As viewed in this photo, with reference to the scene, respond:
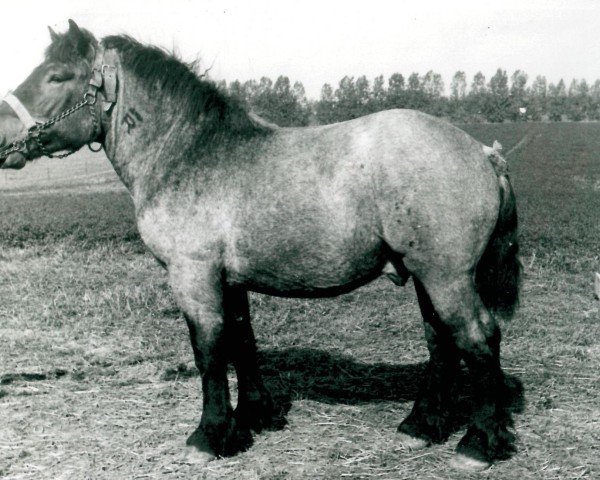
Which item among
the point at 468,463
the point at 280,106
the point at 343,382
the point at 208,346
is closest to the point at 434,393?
the point at 468,463

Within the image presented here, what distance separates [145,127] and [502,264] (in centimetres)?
266

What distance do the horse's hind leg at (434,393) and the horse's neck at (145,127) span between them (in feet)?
6.79

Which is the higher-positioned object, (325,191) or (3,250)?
(325,191)

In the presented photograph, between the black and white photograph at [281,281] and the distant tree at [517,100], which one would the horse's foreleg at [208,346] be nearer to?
the black and white photograph at [281,281]

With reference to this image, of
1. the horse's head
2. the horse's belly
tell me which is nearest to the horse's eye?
the horse's head

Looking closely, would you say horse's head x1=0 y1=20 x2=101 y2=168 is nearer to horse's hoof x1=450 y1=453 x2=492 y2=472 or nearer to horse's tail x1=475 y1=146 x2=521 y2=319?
horse's tail x1=475 y1=146 x2=521 y2=319

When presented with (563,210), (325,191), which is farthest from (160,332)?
(563,210)

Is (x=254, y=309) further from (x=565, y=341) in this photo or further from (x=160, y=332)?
(x=565, y=341)

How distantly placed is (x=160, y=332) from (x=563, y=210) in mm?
13883

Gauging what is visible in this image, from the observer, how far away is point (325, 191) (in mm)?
3869

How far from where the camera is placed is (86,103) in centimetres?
422

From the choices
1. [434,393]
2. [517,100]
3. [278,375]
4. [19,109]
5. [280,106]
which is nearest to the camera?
[19,109]

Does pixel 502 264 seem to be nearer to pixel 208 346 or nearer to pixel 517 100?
pixel 208 346

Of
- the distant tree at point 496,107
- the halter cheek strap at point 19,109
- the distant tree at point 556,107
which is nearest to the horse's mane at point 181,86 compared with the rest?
the halter cheek strap at point 19,109
